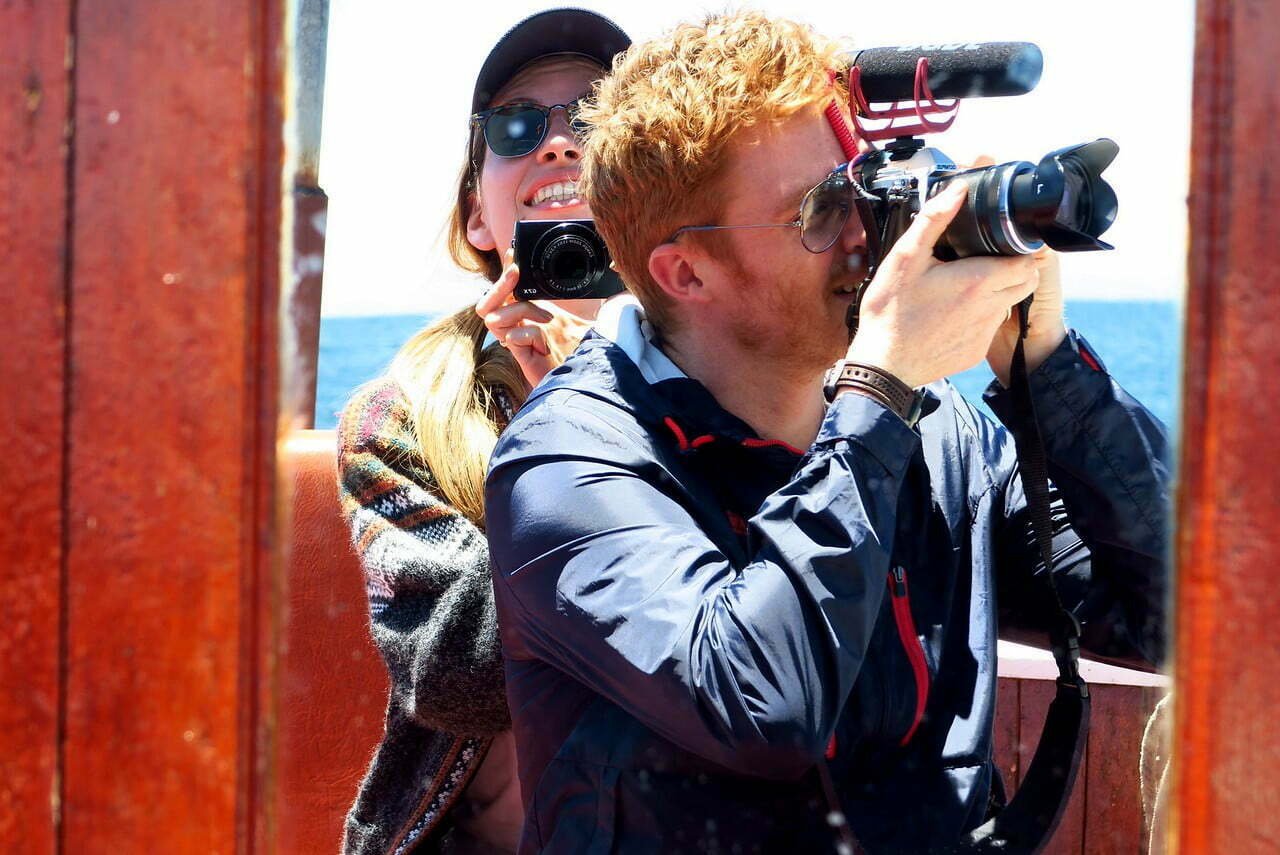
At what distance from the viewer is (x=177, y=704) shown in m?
0.67

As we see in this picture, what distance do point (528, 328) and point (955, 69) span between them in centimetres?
68

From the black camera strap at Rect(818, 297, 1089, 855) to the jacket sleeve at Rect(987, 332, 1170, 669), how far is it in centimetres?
2

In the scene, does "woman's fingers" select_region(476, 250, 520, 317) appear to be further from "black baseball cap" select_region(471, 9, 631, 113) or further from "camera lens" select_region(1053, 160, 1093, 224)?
"camera lens" select_region(1053, 160, 1093, 224)

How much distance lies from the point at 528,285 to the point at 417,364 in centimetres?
26

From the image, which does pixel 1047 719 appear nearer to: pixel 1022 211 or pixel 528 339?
pixel 1022 211

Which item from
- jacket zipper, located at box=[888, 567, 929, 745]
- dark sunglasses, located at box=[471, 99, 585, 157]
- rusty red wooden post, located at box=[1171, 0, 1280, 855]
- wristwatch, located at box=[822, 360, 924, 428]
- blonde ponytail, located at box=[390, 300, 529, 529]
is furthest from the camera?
dark sunglasses, located at box=[471, 99, 585, 157]

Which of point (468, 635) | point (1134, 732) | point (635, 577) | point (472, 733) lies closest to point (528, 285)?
point (468, 635)

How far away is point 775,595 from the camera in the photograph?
1.14 meters

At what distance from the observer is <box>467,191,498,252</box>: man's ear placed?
2100mm

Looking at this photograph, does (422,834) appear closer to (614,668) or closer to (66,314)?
(614,668)

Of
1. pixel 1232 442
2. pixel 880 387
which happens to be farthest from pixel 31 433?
pixel 880 387

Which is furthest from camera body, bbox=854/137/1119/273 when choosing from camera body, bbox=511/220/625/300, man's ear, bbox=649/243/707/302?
camera body, bbox=511/220/625/300

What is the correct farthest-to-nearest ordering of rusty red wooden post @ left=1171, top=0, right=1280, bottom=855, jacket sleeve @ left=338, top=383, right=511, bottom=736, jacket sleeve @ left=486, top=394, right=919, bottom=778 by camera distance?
jacket sleeve @ left=338, top=383, right=511, bottom=736, jacket sleeve @ left=486, top=394, right=919, bottom=778, rusty red wooden post @ left=1171, top=0, right=1280, bottom=855

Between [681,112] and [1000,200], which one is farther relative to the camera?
[681,112]
